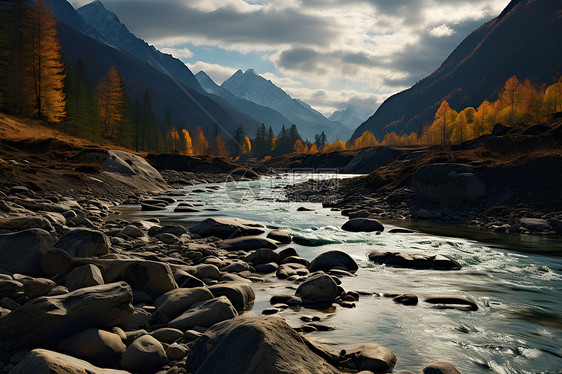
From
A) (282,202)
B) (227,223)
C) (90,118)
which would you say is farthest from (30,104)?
(227,223)

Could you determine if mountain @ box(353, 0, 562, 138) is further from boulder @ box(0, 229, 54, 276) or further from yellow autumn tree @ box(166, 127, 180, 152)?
boulder @ box(0, 229, 54, 276)

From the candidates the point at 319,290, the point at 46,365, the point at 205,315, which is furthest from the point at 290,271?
the point at 46,365

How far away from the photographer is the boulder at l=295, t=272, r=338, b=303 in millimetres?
6383

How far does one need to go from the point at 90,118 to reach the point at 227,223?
173 feet

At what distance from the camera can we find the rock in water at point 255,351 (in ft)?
10.5

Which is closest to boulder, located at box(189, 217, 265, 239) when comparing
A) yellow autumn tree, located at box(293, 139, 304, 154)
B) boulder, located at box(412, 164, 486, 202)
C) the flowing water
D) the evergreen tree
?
the flowing water

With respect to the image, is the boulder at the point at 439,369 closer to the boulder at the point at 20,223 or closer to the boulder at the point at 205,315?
the boulder at the point at 205,315

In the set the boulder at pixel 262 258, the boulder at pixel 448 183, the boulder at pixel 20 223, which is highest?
the boulder at pixel 448 183

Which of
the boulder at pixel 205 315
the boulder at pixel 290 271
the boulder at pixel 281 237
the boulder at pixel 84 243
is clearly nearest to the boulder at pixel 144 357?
the boulder at pixel 205 315

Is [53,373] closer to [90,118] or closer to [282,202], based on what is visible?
[282,202]

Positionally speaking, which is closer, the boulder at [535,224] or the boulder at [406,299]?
the boulder at [406,299]

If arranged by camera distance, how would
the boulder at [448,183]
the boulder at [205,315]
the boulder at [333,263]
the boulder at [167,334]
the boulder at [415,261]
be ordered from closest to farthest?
the boulder at [167,334], the boulder at [205,315], the boulder at [333,263], the boulder at [415,261], the boulder at [448,183]

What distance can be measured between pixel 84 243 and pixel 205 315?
392 centimetres

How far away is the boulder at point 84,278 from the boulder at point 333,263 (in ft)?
15.8
